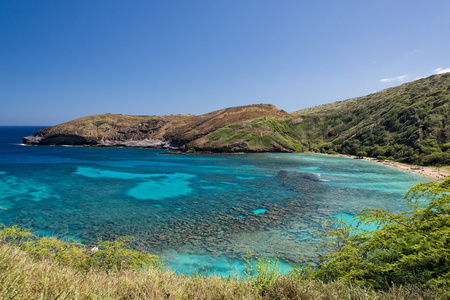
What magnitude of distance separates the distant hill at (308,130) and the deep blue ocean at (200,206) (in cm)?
2101

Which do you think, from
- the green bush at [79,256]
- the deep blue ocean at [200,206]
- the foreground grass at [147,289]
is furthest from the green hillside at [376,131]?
the green bush at [79,256]

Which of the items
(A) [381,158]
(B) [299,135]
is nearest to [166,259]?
(A) [381,158]

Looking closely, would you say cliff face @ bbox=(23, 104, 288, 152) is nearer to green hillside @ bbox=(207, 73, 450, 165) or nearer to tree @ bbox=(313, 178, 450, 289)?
green hillside @ bbox=(207, 73, 450, 165)

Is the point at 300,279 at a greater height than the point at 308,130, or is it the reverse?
the point at 308,130

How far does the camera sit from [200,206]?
73.9 feet

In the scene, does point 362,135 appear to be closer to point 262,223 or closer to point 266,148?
point 266,148

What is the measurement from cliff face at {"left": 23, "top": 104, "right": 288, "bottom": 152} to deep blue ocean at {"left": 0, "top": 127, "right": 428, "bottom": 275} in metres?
55.8

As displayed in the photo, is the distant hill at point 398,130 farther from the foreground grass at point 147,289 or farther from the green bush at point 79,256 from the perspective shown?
the green bush at point 79,256

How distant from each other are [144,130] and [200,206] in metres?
91.7

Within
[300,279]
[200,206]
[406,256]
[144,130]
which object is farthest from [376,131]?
[144,130]

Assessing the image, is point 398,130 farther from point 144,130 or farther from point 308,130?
point 144,130

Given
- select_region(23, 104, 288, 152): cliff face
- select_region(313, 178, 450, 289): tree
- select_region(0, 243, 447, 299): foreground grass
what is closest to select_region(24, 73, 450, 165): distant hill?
select_region(23, 104, 288, 152): cliff face

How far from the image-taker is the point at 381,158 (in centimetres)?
5462

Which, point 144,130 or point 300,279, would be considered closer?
point 300,279
